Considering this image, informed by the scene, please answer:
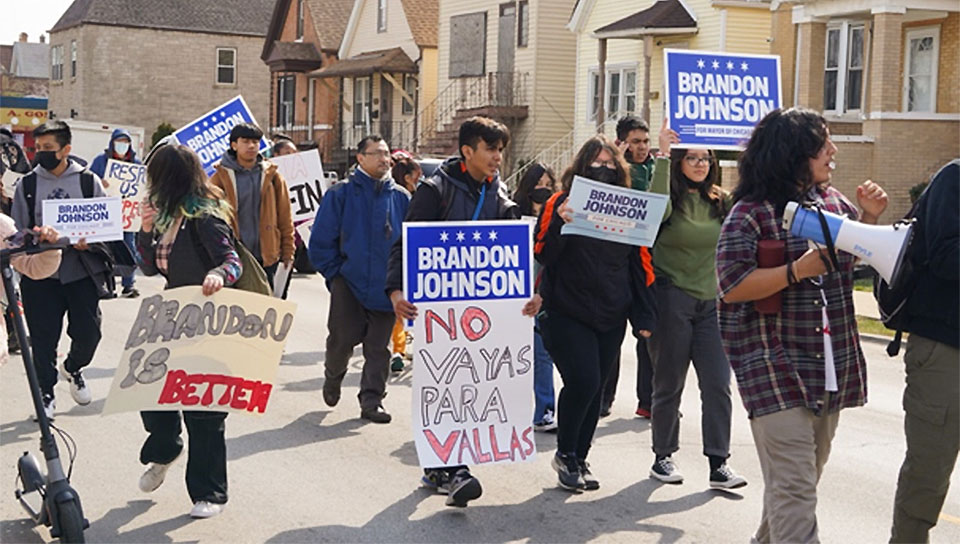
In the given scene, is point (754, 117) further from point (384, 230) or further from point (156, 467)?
point (156, 467)

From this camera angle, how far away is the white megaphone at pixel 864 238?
15.7 feet

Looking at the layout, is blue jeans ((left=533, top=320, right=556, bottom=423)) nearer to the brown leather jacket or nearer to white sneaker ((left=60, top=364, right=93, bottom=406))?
the brown leather jacket

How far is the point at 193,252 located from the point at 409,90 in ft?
128

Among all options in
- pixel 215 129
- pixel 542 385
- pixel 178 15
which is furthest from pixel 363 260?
pixel 178 15

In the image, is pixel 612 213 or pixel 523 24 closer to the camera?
pixel 612 213

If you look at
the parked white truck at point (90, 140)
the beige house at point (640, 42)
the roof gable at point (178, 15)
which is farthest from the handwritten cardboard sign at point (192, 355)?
the roof gable at point (178, 15)

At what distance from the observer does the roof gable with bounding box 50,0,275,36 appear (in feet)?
189

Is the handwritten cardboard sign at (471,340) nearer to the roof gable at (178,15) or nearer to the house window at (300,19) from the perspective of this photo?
the house window at (300,19)

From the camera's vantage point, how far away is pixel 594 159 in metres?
7.32

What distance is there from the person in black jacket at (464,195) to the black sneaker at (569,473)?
0.50 meters

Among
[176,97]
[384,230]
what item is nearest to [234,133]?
[384,230]

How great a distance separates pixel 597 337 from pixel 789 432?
2.25m

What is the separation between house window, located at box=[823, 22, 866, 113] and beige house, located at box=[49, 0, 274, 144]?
34371 mm

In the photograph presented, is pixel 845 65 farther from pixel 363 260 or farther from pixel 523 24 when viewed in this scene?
pixel 363 260
